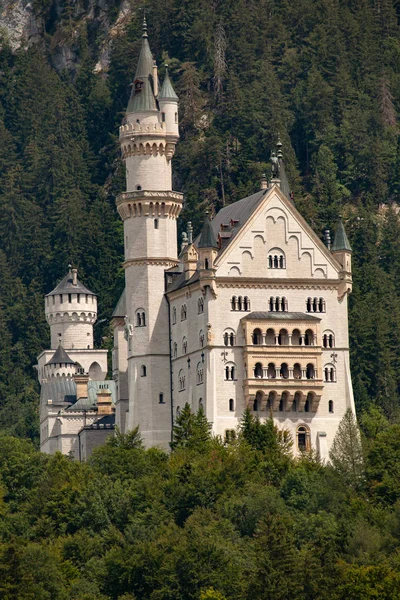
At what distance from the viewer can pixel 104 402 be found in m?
157

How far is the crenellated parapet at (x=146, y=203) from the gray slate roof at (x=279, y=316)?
8441 millimetres

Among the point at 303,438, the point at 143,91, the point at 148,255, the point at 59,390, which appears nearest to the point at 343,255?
the point at 303,438

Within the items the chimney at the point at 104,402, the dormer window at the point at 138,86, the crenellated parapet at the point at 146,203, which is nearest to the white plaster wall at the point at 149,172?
the crenellated parapet at the point at 146,203

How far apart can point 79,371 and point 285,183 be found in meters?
17.7

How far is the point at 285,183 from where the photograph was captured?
6201 inches

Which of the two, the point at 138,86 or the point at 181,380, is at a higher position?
the point at 138,86

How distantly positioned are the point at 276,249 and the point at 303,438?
9.05m

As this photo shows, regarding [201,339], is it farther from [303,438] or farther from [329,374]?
[303,438]

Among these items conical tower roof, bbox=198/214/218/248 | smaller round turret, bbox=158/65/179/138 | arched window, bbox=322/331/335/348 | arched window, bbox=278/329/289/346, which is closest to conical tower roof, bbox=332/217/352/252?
arched window, bbox=322/331/335/348

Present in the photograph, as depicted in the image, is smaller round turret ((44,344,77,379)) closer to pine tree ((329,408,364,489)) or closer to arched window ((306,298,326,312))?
arched window ((306,298,326,312))

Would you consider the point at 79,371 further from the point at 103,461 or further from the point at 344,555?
the point at 344,555

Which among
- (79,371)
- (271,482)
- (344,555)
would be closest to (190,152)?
(79,371)

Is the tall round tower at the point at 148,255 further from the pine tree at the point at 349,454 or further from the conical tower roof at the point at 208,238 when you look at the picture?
the pine tree at the point at 349,454

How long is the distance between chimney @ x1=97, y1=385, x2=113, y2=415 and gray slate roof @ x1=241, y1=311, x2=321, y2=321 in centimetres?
1871
